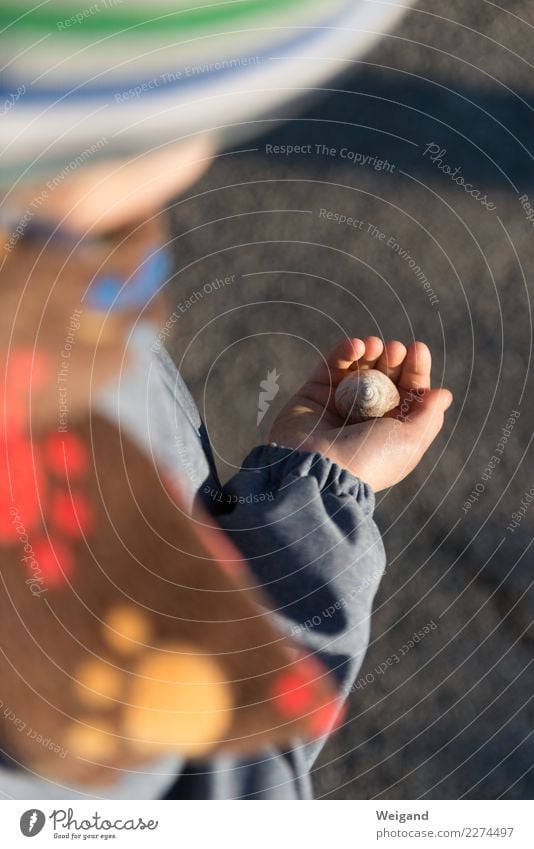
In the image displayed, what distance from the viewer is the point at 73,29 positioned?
738 mm

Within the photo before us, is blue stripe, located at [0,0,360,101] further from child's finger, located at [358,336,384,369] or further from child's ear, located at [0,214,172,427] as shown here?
child's finger, located at [358,336,384,369]

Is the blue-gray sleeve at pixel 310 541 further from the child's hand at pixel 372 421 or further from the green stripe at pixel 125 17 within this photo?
the green stripe at pixel 125 17

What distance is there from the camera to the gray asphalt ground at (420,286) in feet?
2.67

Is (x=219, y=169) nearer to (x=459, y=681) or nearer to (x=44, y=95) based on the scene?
(x=44, y=95)

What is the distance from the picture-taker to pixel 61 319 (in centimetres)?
67

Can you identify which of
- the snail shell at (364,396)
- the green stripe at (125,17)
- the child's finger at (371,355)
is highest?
the green stripe at (125,17)

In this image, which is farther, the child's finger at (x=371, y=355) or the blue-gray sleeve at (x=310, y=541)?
the child's finger at (x=371, y=355)

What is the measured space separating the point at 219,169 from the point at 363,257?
15 centimetres

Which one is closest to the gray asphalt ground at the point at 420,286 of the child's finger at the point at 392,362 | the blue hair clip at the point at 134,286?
the blue hair clip at the point at 134,286

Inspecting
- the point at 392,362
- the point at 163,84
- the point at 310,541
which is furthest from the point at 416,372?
the point at 163,84

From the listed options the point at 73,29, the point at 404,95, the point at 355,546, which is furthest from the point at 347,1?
the point at 355,546

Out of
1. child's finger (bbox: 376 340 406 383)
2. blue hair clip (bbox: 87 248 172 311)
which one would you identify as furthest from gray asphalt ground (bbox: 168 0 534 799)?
child's finger (bbox: 376 340 406 383)

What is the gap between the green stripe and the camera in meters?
0.73

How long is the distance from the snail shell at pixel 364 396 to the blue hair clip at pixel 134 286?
172 mm
